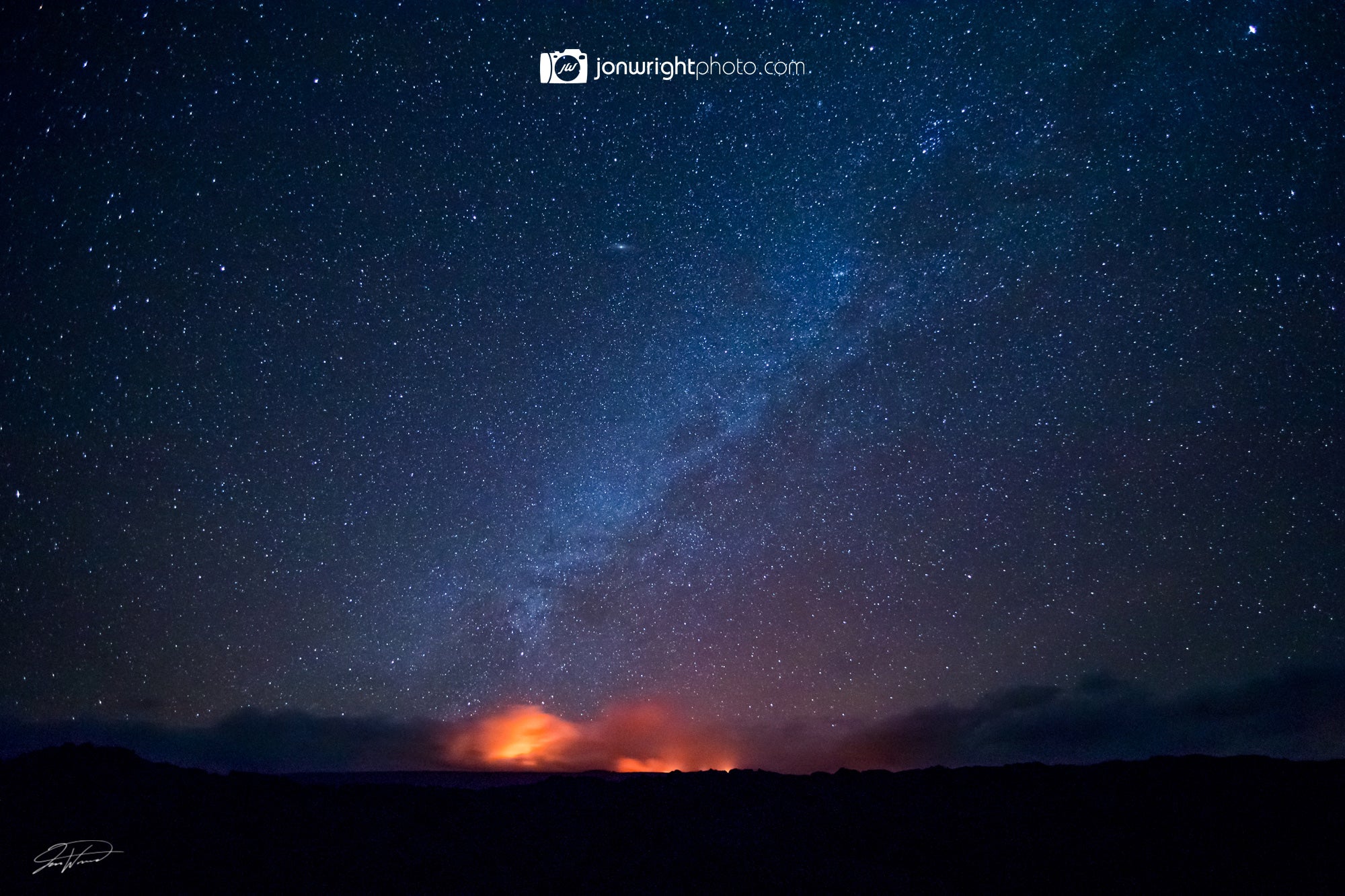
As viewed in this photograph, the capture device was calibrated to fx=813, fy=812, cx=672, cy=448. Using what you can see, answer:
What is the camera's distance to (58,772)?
44.1ft

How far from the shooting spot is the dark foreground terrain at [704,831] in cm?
1016

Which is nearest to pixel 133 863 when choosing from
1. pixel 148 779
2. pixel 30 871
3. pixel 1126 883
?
pixel 30 871

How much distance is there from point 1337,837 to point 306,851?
13605mm

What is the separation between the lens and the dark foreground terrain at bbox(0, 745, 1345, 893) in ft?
33.3

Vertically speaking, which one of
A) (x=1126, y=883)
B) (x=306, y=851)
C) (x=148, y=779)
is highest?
(x=148, y=779)

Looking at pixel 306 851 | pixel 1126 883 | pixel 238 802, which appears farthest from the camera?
pixel 238 802

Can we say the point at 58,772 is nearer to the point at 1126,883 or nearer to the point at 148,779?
the point at 148,779
